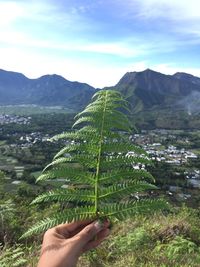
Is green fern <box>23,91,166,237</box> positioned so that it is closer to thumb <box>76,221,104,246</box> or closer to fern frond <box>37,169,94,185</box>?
fern frond <box>37,169,94,185</box>

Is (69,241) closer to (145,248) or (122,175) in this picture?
(122,175)

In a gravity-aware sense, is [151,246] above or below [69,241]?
below

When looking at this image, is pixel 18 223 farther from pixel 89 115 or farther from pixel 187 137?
pixel 187 137

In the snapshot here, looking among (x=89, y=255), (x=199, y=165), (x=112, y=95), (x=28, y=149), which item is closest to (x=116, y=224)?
(x=89, y=255)

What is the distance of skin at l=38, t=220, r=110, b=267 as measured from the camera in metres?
1.93

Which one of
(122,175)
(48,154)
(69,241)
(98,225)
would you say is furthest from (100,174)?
(48,154)

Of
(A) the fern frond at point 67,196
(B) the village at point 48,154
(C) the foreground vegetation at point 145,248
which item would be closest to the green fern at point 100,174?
(A) the fern frond at point 67,196

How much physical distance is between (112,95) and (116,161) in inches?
21.4

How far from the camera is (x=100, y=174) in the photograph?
246cm

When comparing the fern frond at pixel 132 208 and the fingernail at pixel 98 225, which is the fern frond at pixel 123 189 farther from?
the fingernail at pixel 98 225

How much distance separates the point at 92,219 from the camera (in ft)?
7.55

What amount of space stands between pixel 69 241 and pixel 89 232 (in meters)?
0.13

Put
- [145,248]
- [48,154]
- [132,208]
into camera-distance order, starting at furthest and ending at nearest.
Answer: [48,154], [145,248], [132,208]

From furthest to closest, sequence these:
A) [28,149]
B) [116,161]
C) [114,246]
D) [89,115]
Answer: [28,149]
[114,246]
[89,115]
[116,161]
